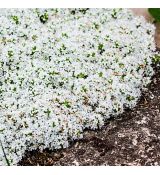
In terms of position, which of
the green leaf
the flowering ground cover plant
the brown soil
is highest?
the green leaf

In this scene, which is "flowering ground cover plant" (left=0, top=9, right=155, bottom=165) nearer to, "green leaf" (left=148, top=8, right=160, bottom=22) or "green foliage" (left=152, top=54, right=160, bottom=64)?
"green foliage" (left=152, top=54, right=160, bottom=64)

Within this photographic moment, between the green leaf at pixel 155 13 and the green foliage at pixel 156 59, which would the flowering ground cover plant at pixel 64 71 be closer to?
the green foliage at pixel 156 59

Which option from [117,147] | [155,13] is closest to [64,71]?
[117,147]

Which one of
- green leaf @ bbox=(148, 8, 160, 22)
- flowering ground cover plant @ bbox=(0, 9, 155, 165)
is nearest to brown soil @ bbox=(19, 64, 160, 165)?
flowering ground cover plant @ bbox=(0, 9, 155, 165)

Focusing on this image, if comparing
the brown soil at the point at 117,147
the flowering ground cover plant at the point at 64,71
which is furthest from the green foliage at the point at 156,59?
the brown soil at the point at 117,147

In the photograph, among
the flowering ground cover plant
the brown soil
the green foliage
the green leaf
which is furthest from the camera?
the green leaf
